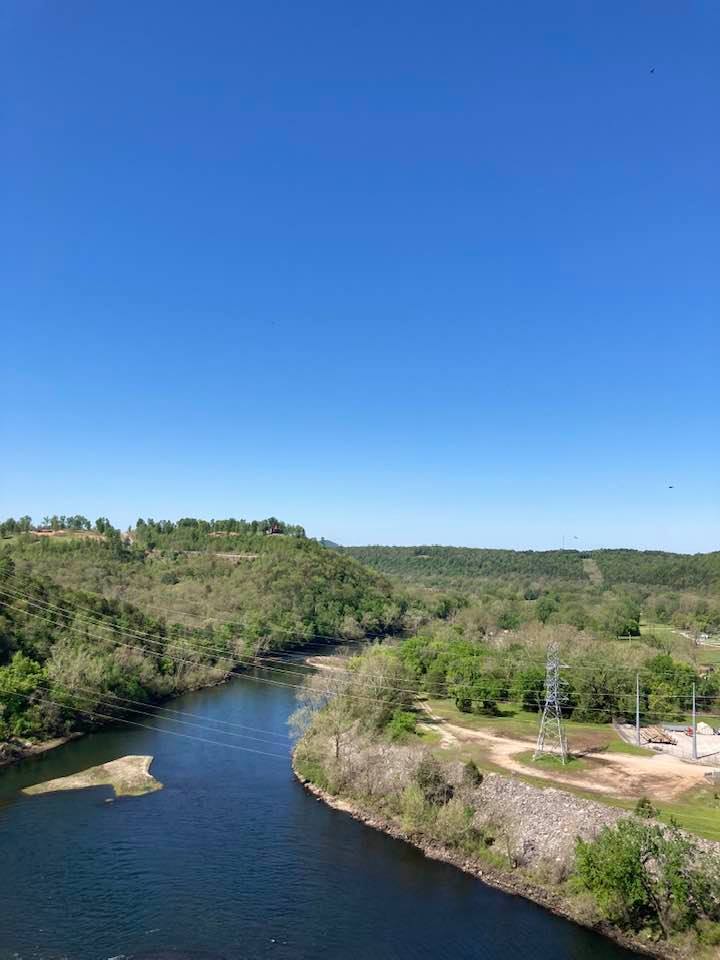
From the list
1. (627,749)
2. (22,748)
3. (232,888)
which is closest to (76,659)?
(22,748)

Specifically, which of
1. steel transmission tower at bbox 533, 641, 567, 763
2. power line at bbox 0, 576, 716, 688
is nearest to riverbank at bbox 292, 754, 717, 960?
steel transmission tower at bbox 533, 641, 567, 763

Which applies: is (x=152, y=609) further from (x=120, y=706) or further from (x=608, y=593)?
(x=608, y=593)

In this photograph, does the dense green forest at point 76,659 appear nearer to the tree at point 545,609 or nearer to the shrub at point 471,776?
the shrub at point 471,776

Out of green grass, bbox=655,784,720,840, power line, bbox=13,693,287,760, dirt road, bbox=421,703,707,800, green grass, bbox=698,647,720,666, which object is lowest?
power line, bbox=13,693,287,760

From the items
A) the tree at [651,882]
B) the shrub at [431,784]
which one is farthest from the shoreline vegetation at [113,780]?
the tree at [651,882]

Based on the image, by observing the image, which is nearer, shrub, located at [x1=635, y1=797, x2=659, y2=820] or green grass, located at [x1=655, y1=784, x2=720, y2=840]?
shrub, located at [x1=635, y1=797, x2=659, y2=820]

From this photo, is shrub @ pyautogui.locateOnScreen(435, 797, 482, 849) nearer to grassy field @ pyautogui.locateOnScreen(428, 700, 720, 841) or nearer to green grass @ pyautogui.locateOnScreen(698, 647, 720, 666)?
grassy field @ pyautogui.locateOnScreen(428, 700, 720, 841)
